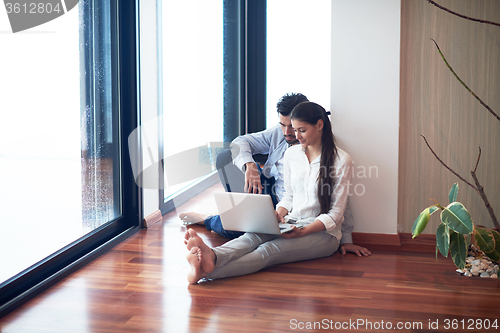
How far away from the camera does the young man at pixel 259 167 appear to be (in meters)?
2.51

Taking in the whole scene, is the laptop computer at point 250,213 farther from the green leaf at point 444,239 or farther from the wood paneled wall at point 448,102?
the wood paneled wall at point 448,102

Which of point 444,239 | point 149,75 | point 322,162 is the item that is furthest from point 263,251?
point 149,75

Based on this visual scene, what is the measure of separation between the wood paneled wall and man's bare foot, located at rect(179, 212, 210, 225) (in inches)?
48.3

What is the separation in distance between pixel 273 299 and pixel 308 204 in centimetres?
64

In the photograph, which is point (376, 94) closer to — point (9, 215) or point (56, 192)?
point (56, 192)

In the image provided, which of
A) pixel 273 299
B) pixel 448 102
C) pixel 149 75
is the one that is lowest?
pixel 273 299

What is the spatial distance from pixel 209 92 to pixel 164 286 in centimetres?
213

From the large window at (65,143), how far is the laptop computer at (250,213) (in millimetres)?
725

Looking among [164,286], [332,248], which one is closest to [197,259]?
[164,286]

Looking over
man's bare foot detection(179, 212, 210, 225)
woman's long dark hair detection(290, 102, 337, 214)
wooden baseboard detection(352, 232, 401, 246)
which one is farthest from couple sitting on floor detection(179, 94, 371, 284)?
man's bare foot detection(179, 212, 210, 225)

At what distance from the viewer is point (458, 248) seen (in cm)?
189

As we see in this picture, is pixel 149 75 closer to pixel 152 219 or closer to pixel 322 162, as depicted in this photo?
pixel 152 219

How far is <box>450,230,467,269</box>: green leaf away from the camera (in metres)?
1.87

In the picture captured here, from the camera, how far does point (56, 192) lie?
213cm
